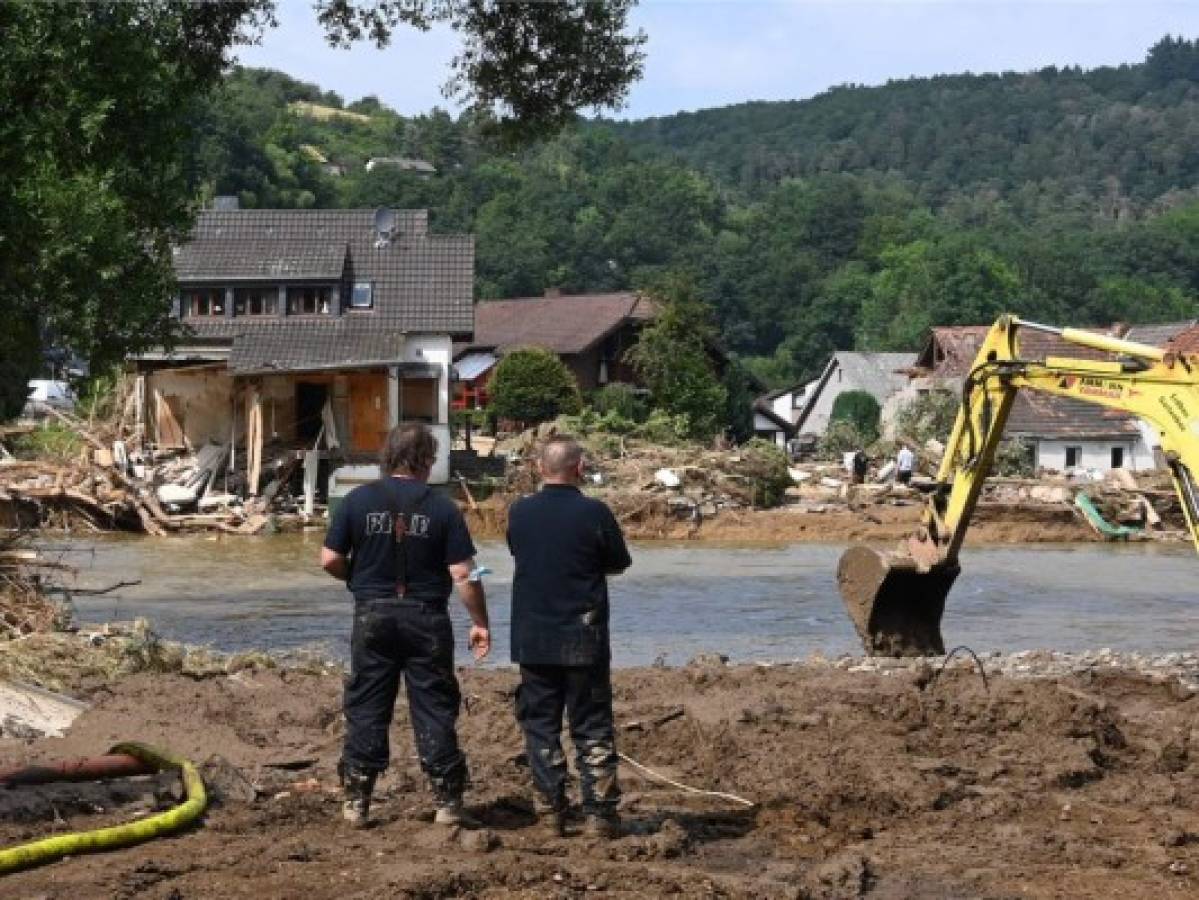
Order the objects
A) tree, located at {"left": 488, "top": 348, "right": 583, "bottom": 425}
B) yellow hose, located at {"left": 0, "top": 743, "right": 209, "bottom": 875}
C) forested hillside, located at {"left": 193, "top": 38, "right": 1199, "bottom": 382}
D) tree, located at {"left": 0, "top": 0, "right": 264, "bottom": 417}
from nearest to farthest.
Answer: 1. yellow hose, located at {"left": 0, "top": 743, "right": 209, "bottom": 875}
2. tree, located at {"left": 0, "top": 0, "right": 264, "bottom": 417}
3. tree, located at {"left": 488, "top": 348, "right": 583, "bottom": 425}
4. forested hillside, located at {"left": 193, "top": 38, "right": 1199, "bottom": 382}

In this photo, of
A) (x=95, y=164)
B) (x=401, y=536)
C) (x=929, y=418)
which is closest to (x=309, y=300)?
(x=929, y=418)

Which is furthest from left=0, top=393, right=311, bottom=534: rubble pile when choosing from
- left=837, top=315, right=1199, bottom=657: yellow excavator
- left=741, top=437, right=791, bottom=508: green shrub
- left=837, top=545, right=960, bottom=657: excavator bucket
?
left=837, top=315, right=1199, bottom=657: yellow excavator

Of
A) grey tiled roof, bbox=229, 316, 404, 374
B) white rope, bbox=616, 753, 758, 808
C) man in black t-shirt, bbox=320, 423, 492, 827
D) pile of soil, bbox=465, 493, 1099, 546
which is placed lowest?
pile of soil, bbox=465, 493, 1099, 546

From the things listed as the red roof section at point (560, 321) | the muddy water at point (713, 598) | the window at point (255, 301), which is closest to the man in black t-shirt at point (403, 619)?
the muddy water at point (713, 598)

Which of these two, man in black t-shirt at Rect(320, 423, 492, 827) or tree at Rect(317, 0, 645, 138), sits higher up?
tree at Rect(317, 0, 645, 138)

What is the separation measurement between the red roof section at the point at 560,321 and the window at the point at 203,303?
17.5 m

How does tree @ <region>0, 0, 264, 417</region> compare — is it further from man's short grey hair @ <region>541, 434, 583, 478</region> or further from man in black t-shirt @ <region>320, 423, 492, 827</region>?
man's short grey hair @ <region>541, 434, 583, 478</region>

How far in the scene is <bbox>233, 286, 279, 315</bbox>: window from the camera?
2079 inches

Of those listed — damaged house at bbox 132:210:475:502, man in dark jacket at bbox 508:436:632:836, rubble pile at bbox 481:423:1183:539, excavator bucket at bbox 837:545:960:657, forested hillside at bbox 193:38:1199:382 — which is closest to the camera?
man in dark jacket at bbox 508:436:632:836

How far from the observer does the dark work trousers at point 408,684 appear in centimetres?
931

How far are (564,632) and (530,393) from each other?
51.4 meters

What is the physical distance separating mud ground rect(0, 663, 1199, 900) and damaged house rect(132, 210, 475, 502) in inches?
1184

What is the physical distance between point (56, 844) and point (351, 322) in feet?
144

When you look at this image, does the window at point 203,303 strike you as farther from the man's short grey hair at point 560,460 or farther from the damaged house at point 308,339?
the man's short grey hair at point 560,460
